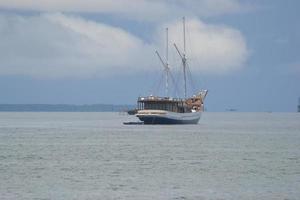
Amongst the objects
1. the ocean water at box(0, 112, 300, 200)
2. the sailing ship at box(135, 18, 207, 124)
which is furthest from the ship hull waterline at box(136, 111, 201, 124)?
the ocean water at box(0, 112, 300, 200)

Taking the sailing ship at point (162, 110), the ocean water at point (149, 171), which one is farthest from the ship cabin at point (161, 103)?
the ocean water at point (149, 171)

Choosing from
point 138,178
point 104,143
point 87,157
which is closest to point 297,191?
point 138,178

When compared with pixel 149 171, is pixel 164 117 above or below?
above

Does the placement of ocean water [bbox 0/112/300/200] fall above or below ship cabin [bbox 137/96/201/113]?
below

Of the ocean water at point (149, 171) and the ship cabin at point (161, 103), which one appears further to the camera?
the ship cabin at point (161, 103)

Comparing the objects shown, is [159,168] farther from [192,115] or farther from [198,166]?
[192,115]

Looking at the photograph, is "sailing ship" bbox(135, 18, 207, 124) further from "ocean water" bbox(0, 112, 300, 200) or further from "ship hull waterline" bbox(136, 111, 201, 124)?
"ocean water" bbox(0, 112, 300, 200)

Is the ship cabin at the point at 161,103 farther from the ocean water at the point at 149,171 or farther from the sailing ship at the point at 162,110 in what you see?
the ocean water at the point at 149,171

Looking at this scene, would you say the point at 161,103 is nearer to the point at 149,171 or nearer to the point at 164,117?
the point at 164,117

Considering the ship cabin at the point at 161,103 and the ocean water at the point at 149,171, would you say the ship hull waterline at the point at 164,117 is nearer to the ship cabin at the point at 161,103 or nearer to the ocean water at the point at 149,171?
the ship cabin at the point at 161,103

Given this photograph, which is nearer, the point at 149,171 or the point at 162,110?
the point at 149,171

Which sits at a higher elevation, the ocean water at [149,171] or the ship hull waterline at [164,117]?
the ship hull waterline at [164,117]

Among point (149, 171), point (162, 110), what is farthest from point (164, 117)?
point (149, 171)

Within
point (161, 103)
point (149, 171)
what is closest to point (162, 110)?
point (161, 103)
